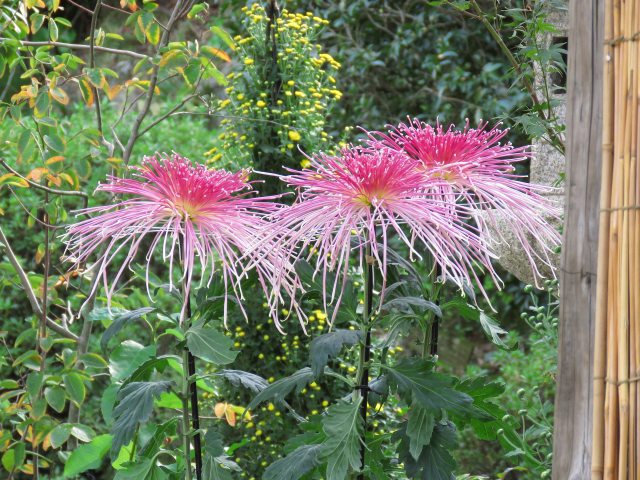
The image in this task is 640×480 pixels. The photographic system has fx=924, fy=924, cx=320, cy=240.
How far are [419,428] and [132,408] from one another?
0.59 m

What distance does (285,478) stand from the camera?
186cm

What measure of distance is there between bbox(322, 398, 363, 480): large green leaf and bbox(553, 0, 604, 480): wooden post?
0.40 metres

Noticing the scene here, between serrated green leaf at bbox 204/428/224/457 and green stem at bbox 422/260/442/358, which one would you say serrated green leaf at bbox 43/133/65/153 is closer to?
serrated green leaf at bbox 204/428/224/457

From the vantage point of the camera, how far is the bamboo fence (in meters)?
1.43

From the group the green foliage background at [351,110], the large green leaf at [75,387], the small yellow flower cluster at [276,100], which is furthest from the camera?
the green foliage background at [351,110]

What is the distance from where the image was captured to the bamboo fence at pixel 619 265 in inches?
56.3

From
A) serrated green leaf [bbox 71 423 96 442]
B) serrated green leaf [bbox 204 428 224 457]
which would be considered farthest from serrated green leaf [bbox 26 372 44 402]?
serrated green leaf [bbox 204 428 224 457]

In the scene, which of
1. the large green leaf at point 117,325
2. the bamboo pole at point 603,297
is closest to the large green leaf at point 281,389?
the large green leaf at point 117,325

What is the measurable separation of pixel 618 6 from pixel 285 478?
3.55 ft

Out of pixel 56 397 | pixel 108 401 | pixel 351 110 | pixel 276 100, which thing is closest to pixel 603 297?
pixel 108 401

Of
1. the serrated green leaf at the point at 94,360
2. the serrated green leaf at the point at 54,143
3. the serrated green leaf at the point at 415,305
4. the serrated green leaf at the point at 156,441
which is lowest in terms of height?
the serrated green leaf at the point at 156,441

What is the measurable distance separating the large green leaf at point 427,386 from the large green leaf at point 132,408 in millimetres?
496

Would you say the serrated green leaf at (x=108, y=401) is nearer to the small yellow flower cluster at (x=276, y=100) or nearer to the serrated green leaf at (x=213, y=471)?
the serrated green leaf at (x=213, y=471)

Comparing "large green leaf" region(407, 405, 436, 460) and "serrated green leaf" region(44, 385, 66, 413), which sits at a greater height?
"large green leaf" region(407, 405, 436, 460)
